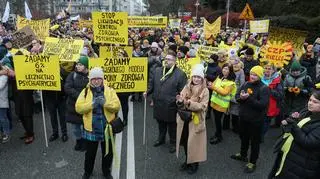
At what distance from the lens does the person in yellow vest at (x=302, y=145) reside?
385 cm

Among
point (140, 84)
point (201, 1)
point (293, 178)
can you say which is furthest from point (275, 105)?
point (201, 1)

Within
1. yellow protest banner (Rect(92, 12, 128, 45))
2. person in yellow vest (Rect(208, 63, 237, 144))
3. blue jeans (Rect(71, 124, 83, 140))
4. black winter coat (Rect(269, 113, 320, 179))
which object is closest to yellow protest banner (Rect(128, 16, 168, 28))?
yellow protest banner (Rect(92, 12, 128, 45))

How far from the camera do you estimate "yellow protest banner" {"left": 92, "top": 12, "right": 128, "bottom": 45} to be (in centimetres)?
802

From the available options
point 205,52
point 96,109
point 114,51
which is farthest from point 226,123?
point 96,109

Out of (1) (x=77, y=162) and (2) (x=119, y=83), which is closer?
(1) (x=77, y=162)

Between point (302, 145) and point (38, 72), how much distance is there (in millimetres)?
4981

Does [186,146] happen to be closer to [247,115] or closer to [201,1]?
[247,115]

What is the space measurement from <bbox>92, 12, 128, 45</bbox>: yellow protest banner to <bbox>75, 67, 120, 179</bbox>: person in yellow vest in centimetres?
→ 285

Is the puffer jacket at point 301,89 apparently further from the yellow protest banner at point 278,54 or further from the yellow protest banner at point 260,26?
the yellow protest banner at point 260,26

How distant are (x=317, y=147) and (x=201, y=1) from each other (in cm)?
5359

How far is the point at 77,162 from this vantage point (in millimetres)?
6484

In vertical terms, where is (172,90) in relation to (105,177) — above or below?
above

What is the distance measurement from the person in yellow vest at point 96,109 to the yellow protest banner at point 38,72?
5.87 feet

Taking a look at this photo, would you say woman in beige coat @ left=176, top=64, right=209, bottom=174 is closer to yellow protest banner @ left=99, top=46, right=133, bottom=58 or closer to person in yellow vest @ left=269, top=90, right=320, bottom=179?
person in yellow vest @ left=269, top=90, right=320, bottom=179
